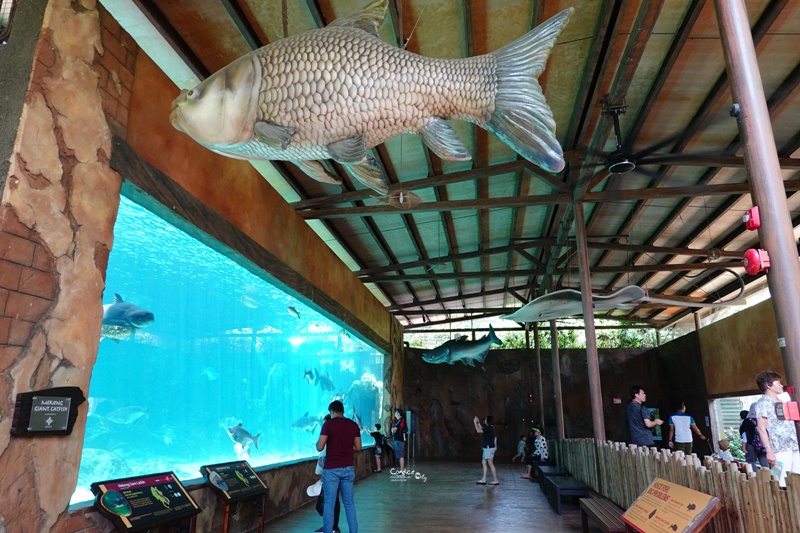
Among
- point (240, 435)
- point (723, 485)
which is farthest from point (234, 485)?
point (723, 485)

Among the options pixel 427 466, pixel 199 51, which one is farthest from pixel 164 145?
pixel 427 466

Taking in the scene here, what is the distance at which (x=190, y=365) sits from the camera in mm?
5211

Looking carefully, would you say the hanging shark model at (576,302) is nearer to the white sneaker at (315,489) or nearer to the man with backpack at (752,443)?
the man with backpack at (752,443)

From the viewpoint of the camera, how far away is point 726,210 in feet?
31.2

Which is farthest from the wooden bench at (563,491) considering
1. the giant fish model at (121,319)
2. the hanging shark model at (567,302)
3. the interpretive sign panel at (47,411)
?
the interpretive sign panel at (47,411)

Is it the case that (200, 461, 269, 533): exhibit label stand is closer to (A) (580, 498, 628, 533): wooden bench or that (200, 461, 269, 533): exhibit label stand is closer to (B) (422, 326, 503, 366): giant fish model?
(A) (580, 498, 628, 533): wooden bench

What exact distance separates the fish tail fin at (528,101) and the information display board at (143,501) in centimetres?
316

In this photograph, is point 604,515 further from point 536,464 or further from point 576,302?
point 536,464

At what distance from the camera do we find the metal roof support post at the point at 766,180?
7.64 ft

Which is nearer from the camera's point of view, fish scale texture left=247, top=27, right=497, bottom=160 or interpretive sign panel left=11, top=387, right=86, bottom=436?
fish scale texture left=247, top=27, right=497, bottom=160

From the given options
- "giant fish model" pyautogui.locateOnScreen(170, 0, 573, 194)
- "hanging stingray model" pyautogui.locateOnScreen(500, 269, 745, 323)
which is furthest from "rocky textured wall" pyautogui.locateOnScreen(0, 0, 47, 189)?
"hanging stingray model" pyautogui.locateOnScreen(500, 269, 745, 323)

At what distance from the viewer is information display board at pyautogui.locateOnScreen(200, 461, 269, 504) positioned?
442 cm

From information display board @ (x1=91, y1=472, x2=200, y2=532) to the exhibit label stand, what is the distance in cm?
58

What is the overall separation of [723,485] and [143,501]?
3.47 meters
